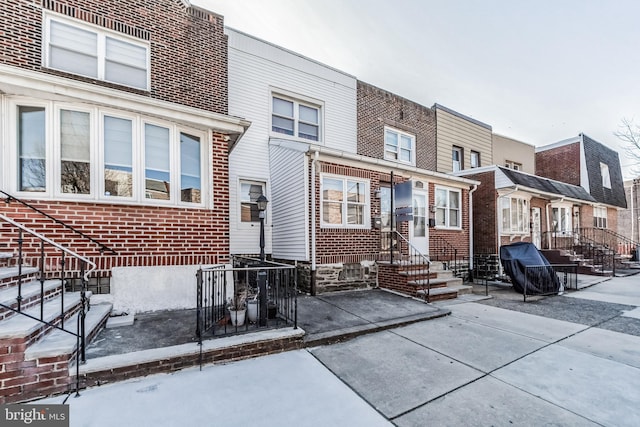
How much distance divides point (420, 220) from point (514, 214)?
5.65m

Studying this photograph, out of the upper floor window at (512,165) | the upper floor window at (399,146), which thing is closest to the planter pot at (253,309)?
the upper floor window at (399,146)

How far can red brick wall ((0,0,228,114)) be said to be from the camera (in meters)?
5.04

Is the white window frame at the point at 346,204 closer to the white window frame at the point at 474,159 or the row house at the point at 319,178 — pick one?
the row house at the point at 319,178

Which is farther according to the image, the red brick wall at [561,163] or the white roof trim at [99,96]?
the red brick wall at [561,163]

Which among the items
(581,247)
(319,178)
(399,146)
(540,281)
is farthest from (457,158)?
(319,178)

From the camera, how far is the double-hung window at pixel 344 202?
777 cm

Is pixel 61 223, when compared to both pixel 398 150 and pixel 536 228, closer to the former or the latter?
pixel 398 150

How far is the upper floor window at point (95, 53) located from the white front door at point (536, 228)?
16193mm

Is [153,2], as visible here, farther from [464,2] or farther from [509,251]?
[509,251]

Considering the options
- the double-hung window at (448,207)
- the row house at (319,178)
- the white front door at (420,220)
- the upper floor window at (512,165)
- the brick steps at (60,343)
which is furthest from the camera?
the upper floor window at (512,165)

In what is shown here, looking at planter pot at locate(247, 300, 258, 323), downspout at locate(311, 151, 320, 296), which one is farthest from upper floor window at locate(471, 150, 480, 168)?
planter pot at locate(247, 300, 258, 323)

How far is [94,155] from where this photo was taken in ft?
15.5

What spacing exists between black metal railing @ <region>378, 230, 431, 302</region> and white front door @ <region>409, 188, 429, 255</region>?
0.64 m

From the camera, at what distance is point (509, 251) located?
860 cm
